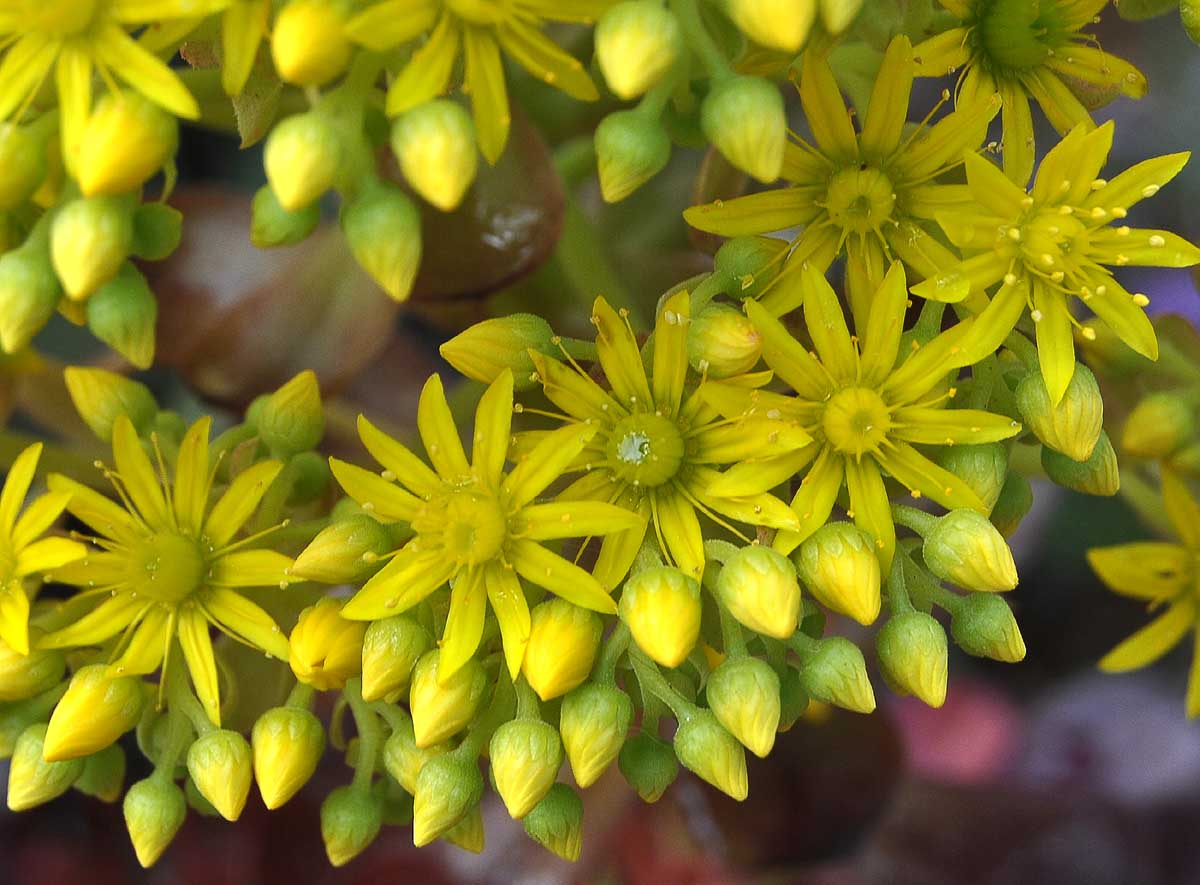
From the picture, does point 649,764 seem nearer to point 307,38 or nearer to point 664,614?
point 664,614

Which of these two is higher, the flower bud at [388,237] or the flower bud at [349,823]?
the flower bud at [388,237]

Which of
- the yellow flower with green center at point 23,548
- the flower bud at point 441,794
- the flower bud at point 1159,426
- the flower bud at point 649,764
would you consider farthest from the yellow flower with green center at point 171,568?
the flower bud at point 1159,426

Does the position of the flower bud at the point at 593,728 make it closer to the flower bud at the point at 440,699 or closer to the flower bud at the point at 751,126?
the flower bud at the point at 440,699

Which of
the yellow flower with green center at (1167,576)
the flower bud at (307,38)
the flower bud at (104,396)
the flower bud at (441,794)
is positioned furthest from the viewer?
the yellow flower with green center at (1167,576)

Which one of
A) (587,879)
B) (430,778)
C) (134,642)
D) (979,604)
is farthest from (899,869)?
(134,642)

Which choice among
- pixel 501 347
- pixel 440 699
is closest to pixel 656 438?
pixel 501 347
